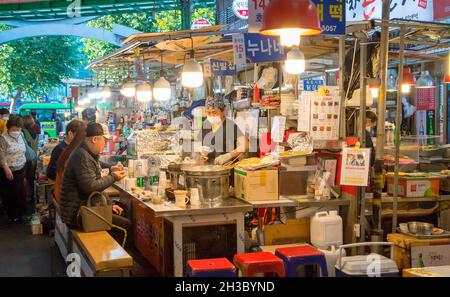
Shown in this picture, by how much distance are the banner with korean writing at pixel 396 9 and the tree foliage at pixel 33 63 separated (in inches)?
744

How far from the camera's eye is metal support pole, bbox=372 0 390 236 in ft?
20.7

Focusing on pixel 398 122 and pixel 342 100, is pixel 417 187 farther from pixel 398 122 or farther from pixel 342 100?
pixel 342 100

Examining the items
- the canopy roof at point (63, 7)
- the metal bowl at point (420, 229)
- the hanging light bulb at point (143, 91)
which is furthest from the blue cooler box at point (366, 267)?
the canopy roof at point (63, 7)

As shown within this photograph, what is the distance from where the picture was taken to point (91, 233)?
6.30 meters

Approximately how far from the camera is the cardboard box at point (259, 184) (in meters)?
6.29

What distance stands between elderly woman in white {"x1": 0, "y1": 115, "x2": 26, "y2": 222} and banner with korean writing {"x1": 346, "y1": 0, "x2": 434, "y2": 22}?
7080 mm

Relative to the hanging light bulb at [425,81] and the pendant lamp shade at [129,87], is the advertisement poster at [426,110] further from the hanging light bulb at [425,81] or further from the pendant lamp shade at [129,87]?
the pendant lamp shade at [129,87]

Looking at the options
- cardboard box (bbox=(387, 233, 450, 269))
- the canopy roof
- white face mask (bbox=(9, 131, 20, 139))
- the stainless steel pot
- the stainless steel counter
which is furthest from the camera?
the canopy roof

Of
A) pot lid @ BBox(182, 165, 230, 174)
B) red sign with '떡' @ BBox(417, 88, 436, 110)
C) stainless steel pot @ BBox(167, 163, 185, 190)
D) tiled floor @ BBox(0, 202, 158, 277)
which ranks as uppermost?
red sign with '떡' @ BBox(417, 88, 436, 110)

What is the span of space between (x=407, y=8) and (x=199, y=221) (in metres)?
6.83

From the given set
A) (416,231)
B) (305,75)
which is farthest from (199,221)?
(305,75)

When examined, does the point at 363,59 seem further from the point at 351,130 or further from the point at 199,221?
the point at 199,221

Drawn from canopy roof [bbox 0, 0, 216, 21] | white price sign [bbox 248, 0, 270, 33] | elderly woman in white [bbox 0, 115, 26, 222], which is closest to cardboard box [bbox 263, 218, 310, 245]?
white price sign [bbox 248, 0, 270, 33]

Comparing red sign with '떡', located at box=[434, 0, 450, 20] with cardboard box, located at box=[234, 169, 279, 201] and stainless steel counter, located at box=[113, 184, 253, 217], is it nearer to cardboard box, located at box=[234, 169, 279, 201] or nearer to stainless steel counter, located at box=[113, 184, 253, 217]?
cardboard box, located at box=[234, 169, 279, 201]
